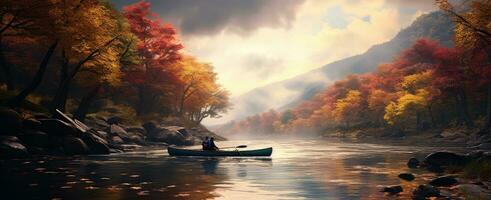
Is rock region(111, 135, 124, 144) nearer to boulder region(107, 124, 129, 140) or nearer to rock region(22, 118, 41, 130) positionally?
boulder region(107, 124, 129, 140)

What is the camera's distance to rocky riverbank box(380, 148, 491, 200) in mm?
16391

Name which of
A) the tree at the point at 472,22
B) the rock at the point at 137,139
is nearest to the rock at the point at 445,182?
the tree at the point at 472,22

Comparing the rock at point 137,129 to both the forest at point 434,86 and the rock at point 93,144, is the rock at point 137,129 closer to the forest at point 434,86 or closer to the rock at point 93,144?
the rock at point 93,144

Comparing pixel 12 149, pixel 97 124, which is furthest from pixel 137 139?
pixel 12 149

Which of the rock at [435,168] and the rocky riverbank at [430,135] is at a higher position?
the rocky riverbank at [430,135]

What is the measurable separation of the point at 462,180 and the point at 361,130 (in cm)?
8468

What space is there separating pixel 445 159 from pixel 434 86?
1702 inches

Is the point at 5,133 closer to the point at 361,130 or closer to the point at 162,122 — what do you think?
the point at 162,122

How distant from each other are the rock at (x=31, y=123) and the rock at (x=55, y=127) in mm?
304

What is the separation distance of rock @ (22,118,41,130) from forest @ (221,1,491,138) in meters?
34.1

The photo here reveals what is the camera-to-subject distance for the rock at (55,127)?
118ft

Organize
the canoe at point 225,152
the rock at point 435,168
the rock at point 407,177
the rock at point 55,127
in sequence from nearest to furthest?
the rock at point 407,177 → the rock at point 435,168 → the rock at point 55,127 → the canoe at point 225,152

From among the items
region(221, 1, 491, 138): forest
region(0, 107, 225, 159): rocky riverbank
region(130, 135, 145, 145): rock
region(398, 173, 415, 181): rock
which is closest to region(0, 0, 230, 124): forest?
region(0, 107, 225, 159): rocky riverbank

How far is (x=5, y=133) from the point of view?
108 feet
